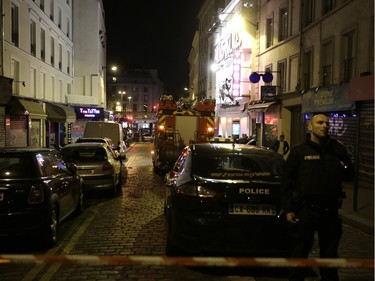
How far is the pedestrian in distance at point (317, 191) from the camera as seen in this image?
438 cm

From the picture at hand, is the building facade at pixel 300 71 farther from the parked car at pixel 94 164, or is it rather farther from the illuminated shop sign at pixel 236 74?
the parked car at pixel 94 164

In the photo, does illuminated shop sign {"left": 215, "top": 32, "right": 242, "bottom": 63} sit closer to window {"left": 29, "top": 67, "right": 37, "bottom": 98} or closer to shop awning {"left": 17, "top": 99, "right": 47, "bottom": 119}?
window {"left": 29, "top": 67, "right": 37, "bottom": 98}

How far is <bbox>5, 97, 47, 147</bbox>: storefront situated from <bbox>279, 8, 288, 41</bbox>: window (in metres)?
13.3

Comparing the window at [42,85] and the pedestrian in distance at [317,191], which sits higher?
the window at [42,85]

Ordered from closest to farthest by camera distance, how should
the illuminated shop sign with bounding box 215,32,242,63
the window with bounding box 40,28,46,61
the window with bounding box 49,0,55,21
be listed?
the window with bounding box 40,28,46,61
the illuminated shop sign with bounding box 215,32,242,63
the window with bounding box 49,0,55,21

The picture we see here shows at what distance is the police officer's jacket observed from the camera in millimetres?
4379

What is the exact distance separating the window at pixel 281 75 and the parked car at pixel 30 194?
1693cm

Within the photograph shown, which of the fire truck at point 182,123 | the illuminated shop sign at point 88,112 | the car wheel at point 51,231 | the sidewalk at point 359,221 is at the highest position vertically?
the illuminated shop sign at point 88,112

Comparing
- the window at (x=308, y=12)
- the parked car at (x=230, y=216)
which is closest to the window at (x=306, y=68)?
the window at (x=308, y=12)

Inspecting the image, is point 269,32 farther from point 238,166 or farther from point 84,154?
point 238,166

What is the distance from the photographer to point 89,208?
33.5 feet

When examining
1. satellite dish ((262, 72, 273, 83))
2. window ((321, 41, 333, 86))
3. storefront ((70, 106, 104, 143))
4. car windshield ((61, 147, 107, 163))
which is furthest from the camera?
storefront ((70, 106, 104, 143))

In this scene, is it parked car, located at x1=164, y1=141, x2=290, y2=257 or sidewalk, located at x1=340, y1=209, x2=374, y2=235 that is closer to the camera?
parked car, located at x1=164, y1=141, x2=290, y2=257

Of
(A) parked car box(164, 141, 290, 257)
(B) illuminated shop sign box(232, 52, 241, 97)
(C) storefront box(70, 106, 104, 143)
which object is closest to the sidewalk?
(A) parked car box(164, 141, 290, 257)
